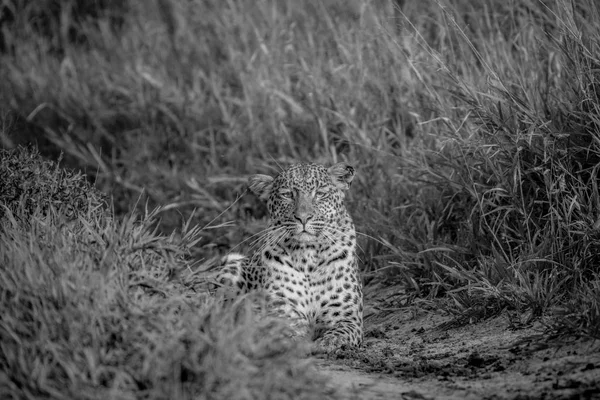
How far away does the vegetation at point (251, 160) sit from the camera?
14.7 ft

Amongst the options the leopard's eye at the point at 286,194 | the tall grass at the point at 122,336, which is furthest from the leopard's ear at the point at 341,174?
the tall grass at the point at 122,336

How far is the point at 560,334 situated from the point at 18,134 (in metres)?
6.95

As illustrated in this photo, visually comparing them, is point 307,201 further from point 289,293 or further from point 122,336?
point 122,336

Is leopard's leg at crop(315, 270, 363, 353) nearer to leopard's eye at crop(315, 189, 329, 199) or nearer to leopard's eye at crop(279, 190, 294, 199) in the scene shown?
leopard's eye at crop(315, 189, 329, 199)

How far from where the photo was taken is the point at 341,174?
727 cm

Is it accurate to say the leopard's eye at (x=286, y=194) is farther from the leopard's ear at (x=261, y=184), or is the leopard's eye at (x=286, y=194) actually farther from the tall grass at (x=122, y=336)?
the tall grass at (x=122, y=336)

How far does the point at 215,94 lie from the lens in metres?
9.73

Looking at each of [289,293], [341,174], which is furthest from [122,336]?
[341,174]

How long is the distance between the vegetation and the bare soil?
0.16 m

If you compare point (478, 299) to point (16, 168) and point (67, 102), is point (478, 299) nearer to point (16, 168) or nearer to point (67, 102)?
point (16, 168)

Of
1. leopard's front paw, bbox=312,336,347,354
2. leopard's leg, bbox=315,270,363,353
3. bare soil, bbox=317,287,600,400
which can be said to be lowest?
leopard's leg, bbox=315,270,363,353

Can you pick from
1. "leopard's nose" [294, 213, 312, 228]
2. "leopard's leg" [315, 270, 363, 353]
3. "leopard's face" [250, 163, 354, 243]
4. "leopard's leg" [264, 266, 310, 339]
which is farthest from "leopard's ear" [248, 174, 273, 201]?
"leopard's leg" [315, 270, 363, 353]

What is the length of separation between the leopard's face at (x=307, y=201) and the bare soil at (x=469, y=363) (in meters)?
0.86

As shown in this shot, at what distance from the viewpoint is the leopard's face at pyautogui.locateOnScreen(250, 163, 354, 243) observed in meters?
6.73
